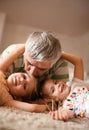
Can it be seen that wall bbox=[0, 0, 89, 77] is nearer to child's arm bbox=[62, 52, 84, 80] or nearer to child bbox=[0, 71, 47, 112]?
child's arm bbox=[62, 52, 84, 80]

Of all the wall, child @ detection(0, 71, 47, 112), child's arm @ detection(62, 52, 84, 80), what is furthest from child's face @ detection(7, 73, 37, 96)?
the wall

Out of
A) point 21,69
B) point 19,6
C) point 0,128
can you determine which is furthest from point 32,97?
point 19,6

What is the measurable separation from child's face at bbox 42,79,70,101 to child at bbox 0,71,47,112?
0.07 m

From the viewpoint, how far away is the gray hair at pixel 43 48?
39.3 inches

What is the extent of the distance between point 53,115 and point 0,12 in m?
1.57

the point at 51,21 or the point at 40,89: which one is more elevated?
the point at 51,21

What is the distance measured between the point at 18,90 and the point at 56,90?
0.68 ft

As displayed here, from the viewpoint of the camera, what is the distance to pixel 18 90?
106 cm

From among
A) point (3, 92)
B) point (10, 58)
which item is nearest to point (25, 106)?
point (3, 92)

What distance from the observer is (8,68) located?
1212 millimetres

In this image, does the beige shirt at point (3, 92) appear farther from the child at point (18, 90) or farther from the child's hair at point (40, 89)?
the child's hair at point (40, 89)

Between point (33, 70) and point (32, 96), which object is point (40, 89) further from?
point (33, 70)

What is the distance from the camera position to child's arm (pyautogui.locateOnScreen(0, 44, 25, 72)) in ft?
3.76

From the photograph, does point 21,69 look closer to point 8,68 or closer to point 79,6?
point 8,68
